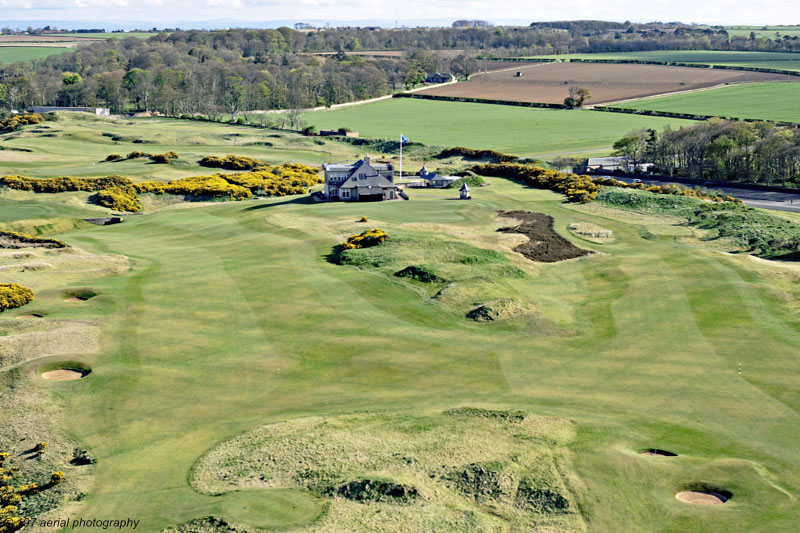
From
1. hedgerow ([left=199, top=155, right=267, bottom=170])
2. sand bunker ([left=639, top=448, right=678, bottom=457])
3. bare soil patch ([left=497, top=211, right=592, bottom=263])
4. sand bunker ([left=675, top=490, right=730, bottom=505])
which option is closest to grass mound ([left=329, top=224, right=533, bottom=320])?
bare soil patch ([left=497, top=211, right=592, bottom=263])

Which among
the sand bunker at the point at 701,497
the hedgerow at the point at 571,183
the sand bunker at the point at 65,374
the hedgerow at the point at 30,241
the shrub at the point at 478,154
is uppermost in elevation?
the shrub at the point at 478,154

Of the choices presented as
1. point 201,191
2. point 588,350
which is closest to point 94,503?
point 588,350

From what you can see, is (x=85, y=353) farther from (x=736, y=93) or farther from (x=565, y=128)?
(x=736, y=93)

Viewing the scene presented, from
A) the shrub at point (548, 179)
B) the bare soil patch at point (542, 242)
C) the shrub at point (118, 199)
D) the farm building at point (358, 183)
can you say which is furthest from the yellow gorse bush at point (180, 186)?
the bare soil patch at point (542, 242)

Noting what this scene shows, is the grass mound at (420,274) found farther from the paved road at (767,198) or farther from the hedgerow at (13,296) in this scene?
the paved road at (767,198)

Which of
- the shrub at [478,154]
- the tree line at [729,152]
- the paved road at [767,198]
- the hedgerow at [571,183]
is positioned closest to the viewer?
the paved road at [767,198]

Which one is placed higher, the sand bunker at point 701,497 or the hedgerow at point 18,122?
the hedgerow at point 18,122
